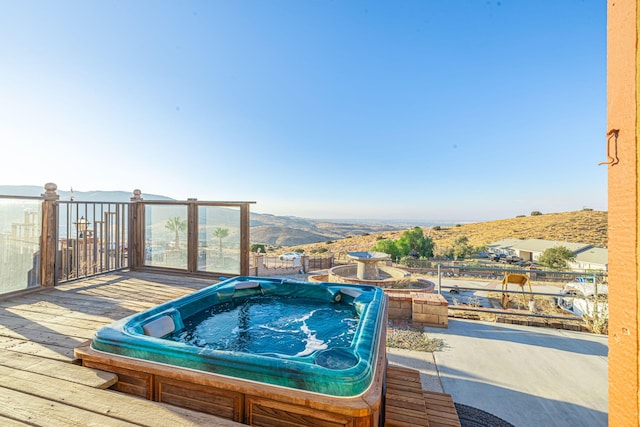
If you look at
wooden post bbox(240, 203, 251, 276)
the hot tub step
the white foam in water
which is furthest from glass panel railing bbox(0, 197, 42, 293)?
the hot tub step

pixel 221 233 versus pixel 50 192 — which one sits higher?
pixel 50 192

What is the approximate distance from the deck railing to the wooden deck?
51 cm

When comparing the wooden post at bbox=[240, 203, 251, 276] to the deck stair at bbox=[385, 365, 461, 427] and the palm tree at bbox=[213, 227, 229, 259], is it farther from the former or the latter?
the deck stair at bbox=[385, 365, 461, 427]

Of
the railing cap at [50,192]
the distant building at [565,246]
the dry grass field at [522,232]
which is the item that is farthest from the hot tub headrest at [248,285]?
the dry grass field at [522,232]

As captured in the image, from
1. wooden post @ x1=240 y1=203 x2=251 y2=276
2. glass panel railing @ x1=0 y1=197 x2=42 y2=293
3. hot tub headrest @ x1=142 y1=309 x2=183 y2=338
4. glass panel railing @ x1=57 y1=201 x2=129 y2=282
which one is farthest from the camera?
wooden post @ x1=240 y1=203 x2=251 y2=276

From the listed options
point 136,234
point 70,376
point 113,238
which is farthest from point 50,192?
point 70,376

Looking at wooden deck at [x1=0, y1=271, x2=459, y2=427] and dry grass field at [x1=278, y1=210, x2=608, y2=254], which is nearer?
wooden deck at [x1=0, y1=271, x2=459, y2=427]

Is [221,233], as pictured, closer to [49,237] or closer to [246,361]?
[49,237]

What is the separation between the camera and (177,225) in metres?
5.43

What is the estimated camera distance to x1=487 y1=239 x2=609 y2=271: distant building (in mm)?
15820

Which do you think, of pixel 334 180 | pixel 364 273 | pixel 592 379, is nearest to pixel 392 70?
pixel 364 273

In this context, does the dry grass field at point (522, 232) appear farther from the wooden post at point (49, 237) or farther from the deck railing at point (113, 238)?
the wooden post at point (49, 237)

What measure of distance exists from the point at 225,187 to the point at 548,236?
31.3 metres

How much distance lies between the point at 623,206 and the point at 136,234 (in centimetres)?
Answer: 652
